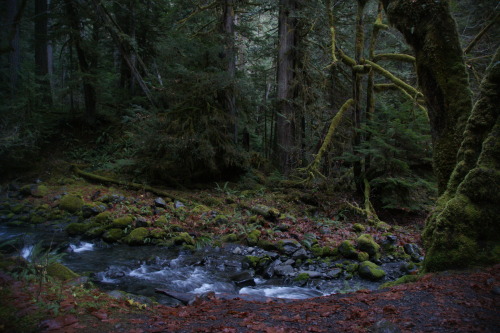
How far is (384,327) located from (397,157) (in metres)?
8.61

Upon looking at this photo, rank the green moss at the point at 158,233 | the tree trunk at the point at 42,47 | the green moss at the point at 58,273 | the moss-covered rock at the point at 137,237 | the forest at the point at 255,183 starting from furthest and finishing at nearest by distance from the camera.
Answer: the tree trunk at the point at 42,47
the green moss at the point at 158,233
the moss-covered rock at the point at 137,237
the green moss at the point at 58,273
the forest at the point at 255,183

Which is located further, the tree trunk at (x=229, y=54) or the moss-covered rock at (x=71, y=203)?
the tree trunk at (x=229, y=54)

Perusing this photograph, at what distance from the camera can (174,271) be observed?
667cm

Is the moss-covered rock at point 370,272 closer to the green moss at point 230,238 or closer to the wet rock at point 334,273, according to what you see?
the wet rock at point 334,273

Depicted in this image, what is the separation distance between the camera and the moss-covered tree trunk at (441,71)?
4723 millimetres

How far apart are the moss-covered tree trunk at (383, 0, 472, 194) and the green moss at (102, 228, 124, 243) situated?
7.56m

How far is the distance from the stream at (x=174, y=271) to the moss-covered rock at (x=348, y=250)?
0.67 m

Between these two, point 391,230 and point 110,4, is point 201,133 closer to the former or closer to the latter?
point 391,230

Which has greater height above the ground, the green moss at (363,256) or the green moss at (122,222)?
the green moss at (122,222)

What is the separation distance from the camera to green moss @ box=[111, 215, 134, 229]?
8714 mm

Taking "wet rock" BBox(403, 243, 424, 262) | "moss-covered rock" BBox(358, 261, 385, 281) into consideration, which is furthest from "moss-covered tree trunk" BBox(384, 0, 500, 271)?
"wet rock" BBox(403, 243, 424, 262)

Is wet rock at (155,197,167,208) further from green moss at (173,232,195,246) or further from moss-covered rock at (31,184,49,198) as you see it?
moss-covered rock at (31,184,49,198)

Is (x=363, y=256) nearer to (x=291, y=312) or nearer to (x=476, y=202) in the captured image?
(x=476, y=202)

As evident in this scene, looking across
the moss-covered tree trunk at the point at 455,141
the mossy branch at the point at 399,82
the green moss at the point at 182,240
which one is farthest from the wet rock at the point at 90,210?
the mossy branch at the point at 399,82
